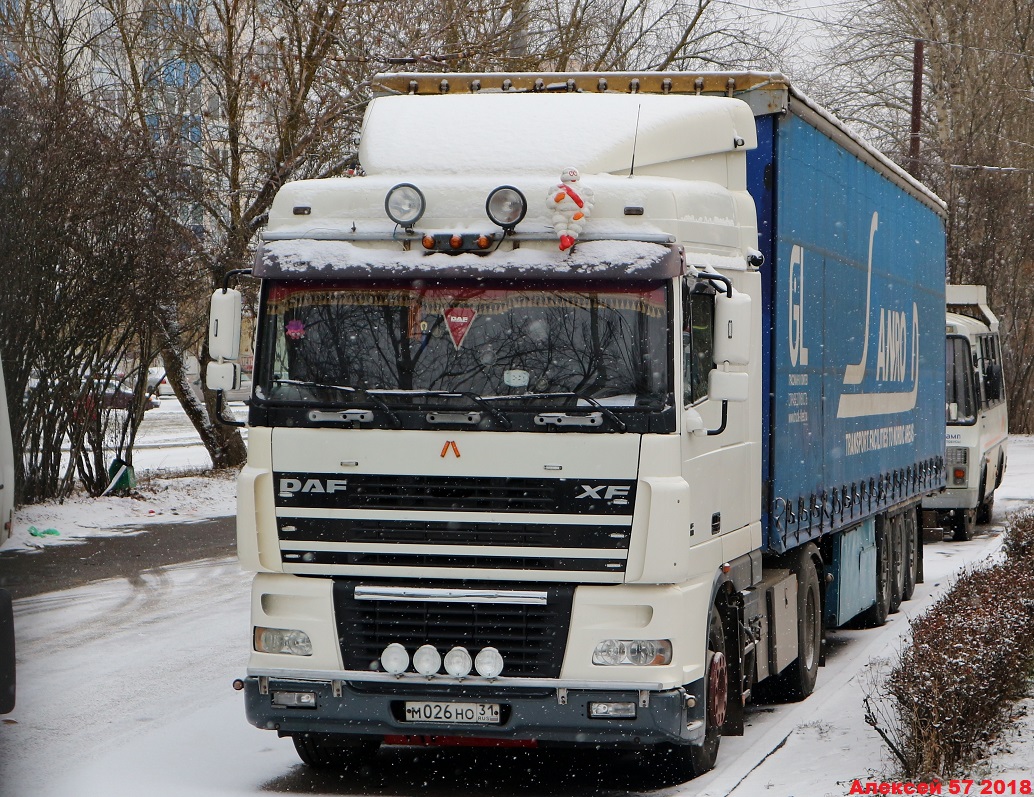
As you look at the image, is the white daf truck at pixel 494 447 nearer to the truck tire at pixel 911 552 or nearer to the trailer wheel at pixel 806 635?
the trailer wheel at pixel 806 635

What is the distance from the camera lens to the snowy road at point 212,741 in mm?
7559

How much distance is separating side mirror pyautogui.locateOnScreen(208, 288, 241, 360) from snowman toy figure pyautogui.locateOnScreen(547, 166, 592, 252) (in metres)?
1.65

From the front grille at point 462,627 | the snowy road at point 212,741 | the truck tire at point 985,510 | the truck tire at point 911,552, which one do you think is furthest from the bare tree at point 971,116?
the front grille at point 462,627

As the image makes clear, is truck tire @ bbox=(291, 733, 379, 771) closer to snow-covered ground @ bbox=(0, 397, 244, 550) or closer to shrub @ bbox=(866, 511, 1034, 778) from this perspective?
shrub @ bbox=(866, 511, 1034, 778)

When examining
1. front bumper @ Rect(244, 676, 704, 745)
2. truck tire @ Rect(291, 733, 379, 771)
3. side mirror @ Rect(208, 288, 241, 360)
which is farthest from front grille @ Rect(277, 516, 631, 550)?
truck tire @ Rect(291, 733, 379, 771)

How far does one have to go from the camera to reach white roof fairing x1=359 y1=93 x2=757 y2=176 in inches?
302

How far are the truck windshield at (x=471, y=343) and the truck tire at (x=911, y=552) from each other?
819 centimetres

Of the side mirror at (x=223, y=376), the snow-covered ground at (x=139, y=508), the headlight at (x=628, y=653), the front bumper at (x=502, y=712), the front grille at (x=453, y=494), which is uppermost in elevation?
the side mirror at (x=223, y=376)

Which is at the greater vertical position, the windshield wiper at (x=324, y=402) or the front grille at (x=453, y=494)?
the windshield wiper at (x=324, y=402)

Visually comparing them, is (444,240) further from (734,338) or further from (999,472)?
(999,472)

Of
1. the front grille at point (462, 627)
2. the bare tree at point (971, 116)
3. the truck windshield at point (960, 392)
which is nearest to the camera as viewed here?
the front grille at point (462, 627)

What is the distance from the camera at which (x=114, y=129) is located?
20594 millimetres

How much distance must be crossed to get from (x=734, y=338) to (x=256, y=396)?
231 centimetres

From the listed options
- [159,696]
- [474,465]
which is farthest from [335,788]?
[159,696]
